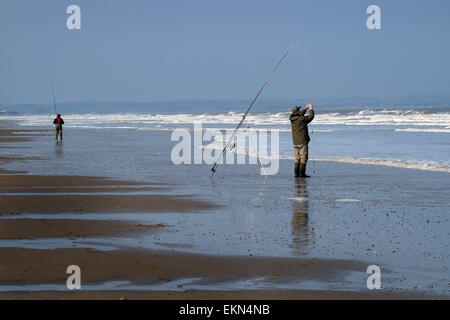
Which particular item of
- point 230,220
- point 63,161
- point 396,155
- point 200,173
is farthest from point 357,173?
point 63,161

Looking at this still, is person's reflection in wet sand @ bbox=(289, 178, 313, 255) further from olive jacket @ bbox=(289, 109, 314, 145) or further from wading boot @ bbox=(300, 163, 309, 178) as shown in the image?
olive jacket @ bbox=(289, 109, 314, 145)

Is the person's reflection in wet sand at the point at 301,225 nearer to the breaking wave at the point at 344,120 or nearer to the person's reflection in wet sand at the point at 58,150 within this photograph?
the person's reflection in wet sand at the point at 58,150

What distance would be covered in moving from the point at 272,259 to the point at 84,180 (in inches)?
323

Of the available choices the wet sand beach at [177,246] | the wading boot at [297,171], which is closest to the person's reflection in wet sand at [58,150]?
the wet sand beach at [177,246]

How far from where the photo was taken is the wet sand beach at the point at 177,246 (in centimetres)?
588

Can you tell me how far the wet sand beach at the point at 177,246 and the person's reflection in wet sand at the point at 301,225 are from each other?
1 cm

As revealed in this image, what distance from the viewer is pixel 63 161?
19.5m

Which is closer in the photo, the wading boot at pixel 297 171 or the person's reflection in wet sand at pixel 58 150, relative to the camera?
the wading boot at pixel 297 171

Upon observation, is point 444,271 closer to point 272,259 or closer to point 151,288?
point 272,259

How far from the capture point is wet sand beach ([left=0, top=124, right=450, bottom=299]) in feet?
19.3

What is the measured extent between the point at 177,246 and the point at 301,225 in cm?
198

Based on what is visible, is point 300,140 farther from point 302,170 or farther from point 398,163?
A: point 398,163

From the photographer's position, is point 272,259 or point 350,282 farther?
point 272,259

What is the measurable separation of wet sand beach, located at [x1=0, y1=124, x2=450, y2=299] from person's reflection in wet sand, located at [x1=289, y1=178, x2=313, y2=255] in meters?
0.01
